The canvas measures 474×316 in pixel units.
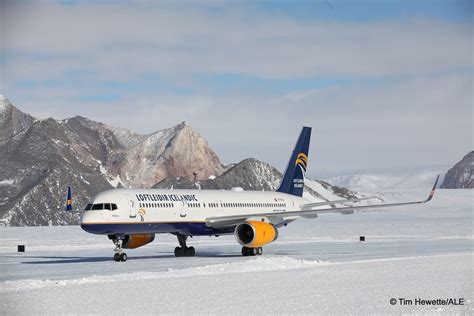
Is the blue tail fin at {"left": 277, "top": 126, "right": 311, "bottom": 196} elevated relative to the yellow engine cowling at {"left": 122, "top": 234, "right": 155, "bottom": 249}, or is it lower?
elevated

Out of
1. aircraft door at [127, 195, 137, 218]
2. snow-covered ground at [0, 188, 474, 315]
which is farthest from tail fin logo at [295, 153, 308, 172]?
aircraft door at [127, 195, 137, 218]

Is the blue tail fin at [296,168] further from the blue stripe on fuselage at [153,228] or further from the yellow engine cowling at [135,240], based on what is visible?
the yellow engine cowling at [135,240]

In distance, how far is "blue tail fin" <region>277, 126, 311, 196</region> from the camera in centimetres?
5222

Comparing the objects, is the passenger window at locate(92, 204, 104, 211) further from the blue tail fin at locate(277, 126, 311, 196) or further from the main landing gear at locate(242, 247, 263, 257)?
the blue tail fin at locate(277, 126, 311, 196)

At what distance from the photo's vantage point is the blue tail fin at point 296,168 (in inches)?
2056

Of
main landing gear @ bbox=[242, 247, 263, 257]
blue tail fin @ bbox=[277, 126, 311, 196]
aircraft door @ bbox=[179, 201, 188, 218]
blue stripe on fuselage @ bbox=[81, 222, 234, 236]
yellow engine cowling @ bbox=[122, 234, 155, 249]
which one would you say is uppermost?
blue tail fin @ bbox=[277, 126, 311, 196]

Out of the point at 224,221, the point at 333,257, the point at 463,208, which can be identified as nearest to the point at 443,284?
the point at 333,257

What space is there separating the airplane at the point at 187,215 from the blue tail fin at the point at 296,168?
2338 mm

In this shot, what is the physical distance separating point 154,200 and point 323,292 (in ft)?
63.1

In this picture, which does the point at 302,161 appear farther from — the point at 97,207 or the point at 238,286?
the point at 238,286

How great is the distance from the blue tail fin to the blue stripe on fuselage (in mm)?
9927

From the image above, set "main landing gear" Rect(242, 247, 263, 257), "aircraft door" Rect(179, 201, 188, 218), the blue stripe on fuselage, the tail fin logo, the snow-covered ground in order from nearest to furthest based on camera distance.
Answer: the snow-covered ground
the blue stripe on fuselage
"aircraft door" Rect(179, 201, 188, 218)
"main landing gear" Rect(242, 247, 263, 257)
the tail fin logo

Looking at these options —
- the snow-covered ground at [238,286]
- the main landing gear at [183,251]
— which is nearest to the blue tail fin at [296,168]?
the main landing gear at [183,251]

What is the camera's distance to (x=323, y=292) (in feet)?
67.9
